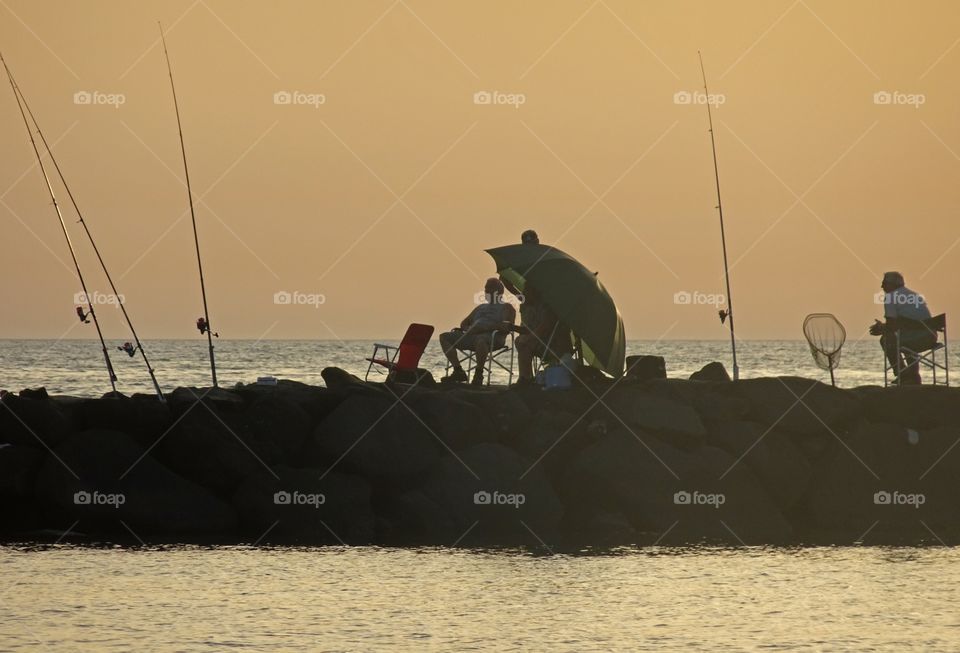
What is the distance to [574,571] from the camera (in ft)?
40.9

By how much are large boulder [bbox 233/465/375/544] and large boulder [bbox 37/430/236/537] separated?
253mm

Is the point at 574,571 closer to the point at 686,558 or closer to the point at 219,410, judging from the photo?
the point at 686,558

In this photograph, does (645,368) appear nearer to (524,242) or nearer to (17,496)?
(524,242)

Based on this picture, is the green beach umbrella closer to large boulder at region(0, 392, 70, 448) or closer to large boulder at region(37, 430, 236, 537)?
large boulder at region(37, 430, 236, 537)

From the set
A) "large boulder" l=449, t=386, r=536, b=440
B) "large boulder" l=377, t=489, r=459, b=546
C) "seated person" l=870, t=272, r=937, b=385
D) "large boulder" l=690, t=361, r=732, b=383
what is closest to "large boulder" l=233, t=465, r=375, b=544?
"large boulder" l=377, t=489, r=459, b=546

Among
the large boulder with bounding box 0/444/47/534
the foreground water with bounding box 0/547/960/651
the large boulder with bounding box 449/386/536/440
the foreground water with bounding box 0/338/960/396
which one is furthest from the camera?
the foreground water with bounding box 0/338/960/396

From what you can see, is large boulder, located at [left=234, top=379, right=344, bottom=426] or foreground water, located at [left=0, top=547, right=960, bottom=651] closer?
foreground water, located at [left=0, top=547, right=960, bottom=651]

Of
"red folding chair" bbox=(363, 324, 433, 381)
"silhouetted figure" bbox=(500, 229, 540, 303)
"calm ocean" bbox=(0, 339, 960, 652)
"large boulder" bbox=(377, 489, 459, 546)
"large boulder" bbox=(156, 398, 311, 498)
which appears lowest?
"calm ocean" bbox=(0, 339, 960, 652)

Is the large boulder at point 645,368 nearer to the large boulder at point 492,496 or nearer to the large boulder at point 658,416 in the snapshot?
the large boulder at point 658,416

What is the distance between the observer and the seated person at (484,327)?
17125 mm

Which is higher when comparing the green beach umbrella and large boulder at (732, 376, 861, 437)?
the green beach umbrella

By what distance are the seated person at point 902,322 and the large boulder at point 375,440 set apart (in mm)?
6336

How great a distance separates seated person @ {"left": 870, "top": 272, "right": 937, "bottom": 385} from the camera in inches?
697

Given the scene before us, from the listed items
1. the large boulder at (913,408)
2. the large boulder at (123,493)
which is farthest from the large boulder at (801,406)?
the large boulder at (123,493)
